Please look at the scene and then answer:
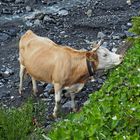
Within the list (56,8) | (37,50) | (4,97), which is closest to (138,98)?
(37,50)

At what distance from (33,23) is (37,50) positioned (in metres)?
6.25

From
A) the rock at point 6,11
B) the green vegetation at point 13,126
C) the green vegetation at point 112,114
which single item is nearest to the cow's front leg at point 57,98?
the green vegetation at point 13,126

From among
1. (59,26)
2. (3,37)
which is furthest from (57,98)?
(59,26)

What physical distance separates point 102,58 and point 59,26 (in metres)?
6.32

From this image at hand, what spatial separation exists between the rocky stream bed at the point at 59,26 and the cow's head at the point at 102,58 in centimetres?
113

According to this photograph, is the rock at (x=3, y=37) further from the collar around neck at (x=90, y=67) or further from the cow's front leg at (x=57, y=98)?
the collar around neck at (x=90, y=67)

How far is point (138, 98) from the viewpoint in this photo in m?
5.54

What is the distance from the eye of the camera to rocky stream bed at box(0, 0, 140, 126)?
1286cm

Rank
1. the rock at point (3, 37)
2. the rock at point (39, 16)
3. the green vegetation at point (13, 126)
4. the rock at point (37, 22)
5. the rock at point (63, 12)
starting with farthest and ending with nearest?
the rock at point (63, 12), the rock at point (39, 16), the rock at point (37, 22), the rock at point (3, 37), the green vegetation at point (13, 126)

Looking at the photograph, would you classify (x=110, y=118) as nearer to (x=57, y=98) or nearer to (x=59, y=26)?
(x=57, y=98)

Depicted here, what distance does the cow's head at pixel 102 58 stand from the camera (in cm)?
1102

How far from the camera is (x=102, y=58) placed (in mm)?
11219

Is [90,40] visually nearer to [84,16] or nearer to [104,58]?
[84,16]

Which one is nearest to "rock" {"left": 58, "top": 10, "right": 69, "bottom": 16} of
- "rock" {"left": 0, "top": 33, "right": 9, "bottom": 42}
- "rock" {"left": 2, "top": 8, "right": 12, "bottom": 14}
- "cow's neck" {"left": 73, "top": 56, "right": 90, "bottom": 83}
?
"rock" {"left": 2, "top": 8, "right": 12, "bottom": 14}
